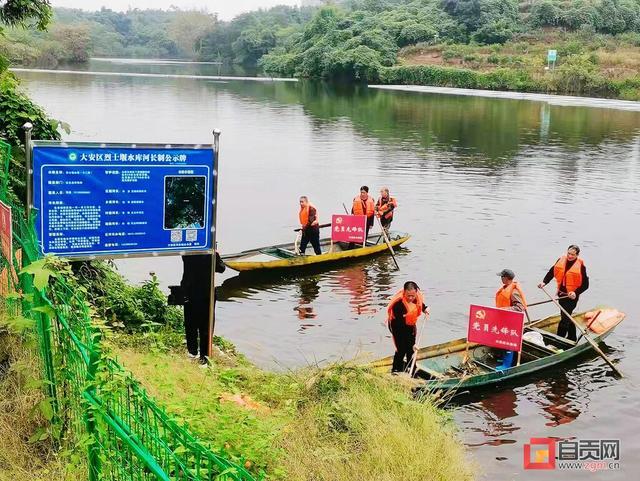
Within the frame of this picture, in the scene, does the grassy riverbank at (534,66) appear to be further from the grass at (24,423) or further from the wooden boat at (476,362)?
the grass at (24,423)

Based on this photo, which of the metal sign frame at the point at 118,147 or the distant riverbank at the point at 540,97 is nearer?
the metal sign frame at the point at 118,147

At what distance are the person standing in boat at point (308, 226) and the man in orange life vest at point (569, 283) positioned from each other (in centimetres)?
634

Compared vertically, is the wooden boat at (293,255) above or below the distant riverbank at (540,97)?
below

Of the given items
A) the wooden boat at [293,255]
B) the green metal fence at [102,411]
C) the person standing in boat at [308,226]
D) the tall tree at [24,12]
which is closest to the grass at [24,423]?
the green metal fence at [102,411]

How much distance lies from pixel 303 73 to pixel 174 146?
3876 inches

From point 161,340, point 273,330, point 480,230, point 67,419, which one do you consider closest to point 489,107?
point 480,230

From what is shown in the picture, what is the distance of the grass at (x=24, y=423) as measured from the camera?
17.3 feet

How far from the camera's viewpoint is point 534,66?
84.5 metres

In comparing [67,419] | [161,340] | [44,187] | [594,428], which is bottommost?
[594,428]

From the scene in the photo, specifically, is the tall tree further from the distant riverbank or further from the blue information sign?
the distant riverbank

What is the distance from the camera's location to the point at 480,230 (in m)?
23.7

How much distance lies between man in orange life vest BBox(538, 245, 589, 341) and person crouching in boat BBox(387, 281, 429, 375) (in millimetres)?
3901

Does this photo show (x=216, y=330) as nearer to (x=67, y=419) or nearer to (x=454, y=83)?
(x=67, y=419)

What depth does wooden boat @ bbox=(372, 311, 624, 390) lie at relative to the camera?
11.2m
